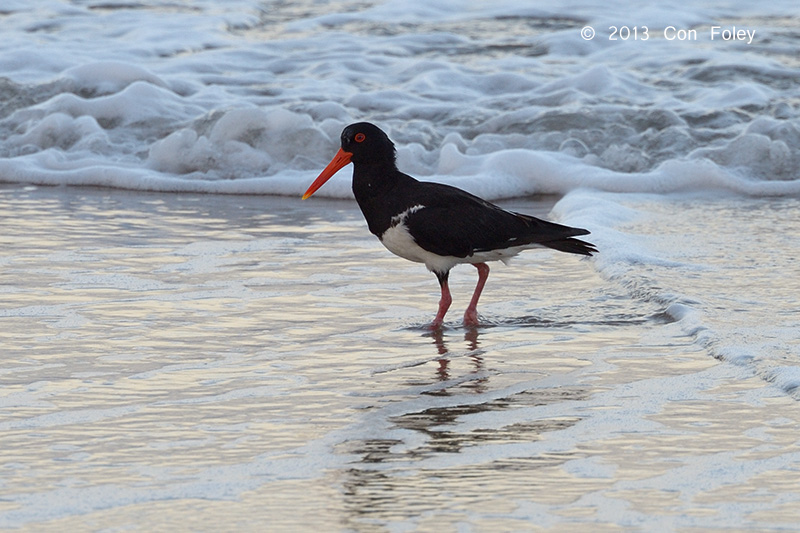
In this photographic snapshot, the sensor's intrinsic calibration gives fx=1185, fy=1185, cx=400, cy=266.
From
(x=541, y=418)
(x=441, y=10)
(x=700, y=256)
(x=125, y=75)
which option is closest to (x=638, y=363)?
(x=541, y=418)

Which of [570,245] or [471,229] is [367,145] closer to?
[471,229]

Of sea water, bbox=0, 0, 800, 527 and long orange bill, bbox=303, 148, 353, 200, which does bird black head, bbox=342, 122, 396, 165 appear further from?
sea water, bbox=0, 0, 800, 527

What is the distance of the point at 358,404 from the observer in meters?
4.37

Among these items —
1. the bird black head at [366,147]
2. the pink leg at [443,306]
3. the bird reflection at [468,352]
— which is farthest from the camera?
the bird black head at [366,147]

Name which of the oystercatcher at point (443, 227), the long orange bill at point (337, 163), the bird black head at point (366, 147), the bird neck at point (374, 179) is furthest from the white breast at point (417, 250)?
the long orange bill at point (337, 163)

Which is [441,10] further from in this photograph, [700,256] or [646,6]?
[700,256]

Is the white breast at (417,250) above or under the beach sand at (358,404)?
above

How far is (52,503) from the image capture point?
333cm

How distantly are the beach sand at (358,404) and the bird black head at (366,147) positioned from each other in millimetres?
716

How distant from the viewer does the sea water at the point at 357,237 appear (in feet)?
12.7

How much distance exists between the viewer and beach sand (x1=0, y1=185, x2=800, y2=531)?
11.0ft

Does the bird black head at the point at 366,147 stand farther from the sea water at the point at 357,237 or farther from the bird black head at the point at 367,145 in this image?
the sea water at the point at 357,237

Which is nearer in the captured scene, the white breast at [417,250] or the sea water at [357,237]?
the sea water at [357,237]

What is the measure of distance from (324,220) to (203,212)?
1021 mm
